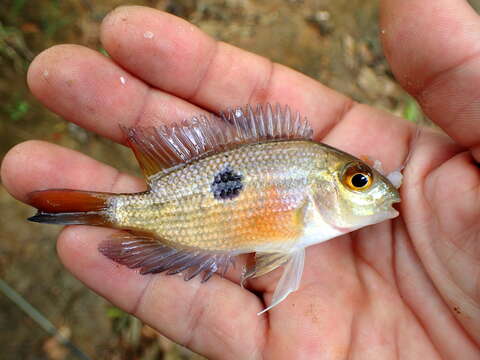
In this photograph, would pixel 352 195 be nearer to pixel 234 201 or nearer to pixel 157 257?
pixel 234 201

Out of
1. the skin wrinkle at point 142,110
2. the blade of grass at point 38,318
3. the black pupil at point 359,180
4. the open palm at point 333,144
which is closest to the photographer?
the open palm at point 333,144

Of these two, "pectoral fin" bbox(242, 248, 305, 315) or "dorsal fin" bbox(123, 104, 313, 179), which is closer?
"pectoral fin" bbox(242, 248, 305, 315)

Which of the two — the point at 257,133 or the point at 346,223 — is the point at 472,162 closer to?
the point at 346,223

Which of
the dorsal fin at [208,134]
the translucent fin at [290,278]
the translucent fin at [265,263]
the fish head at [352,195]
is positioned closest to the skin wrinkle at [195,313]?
the translucent fin at [265,263]

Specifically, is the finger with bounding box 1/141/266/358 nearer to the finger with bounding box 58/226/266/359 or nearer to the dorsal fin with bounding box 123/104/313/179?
the finger with bounding box 58/226/266/359

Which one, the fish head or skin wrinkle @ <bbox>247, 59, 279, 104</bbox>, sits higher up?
skin wrinkle @ <bbox>247, 59, 279, 104</bbox>

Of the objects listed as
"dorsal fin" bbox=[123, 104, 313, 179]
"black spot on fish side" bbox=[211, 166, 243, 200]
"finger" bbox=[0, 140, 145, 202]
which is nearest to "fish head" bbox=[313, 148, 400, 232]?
"dorsal fin" bbox=[123, 104, 313, 179]

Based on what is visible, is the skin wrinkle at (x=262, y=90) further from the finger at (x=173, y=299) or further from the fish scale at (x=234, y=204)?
the finger at (x=173, y=299)
